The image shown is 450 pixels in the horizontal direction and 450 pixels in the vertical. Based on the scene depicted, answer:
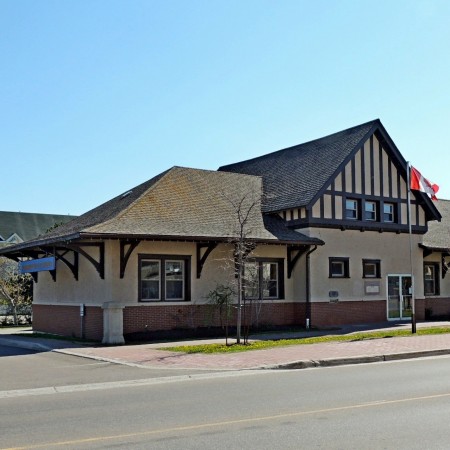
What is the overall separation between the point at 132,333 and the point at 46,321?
6.43m

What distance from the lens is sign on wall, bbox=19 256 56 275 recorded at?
78.4ft

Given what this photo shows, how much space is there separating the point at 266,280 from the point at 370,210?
6.11m

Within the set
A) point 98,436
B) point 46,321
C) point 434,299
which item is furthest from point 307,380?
point 434,299

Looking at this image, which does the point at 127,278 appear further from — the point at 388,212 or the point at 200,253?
the point at 388,212

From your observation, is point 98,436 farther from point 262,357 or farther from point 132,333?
point 132,333

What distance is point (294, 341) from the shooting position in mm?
20141

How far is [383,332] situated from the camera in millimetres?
23375

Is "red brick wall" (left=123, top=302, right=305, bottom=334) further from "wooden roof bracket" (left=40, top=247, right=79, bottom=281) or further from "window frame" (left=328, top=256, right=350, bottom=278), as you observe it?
"wooden roof bracket" (left=40, top=247, right=79, bottom=281)

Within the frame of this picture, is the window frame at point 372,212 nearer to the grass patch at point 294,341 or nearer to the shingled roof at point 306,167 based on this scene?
the shingled roof at point 306,167

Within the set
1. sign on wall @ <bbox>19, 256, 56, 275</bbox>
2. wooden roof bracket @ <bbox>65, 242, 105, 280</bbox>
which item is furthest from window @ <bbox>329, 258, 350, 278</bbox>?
sign on wall @ <bbox>19, 256, 56, 275</bbox>

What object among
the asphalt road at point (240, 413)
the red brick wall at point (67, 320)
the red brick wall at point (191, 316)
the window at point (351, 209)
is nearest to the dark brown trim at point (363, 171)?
the window at point (351, 209)

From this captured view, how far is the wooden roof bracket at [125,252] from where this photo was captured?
2152 cm

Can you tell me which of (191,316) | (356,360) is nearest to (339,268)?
(191,316)

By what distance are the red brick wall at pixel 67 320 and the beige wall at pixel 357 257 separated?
864 centimetres
